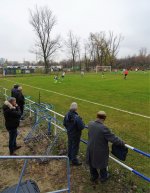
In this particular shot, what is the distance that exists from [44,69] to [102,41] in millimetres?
32416

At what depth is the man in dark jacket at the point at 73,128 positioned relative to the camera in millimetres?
6562

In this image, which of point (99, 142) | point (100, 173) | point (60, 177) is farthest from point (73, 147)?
point (99, 142)

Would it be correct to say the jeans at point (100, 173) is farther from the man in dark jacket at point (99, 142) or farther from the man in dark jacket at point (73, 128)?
the man in dark jacket at point (73, 128)

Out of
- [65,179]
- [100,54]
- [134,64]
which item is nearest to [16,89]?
[65,179]

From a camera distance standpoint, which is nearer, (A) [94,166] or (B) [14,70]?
(A) [94,166]

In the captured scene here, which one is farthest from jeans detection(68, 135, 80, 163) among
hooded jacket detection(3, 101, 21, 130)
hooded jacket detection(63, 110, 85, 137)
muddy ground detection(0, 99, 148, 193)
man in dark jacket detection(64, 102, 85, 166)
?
hooded jacket detection(3, 101, 21, 130)

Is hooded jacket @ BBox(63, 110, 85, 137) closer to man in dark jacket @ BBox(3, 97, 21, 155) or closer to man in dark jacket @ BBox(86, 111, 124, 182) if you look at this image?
man in dark jacket @ BBox(86, 111, 124, 182)

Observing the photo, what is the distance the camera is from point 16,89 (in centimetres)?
1167

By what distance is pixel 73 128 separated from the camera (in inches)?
264

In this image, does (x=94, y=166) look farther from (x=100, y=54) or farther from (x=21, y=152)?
(x=100, y=54)

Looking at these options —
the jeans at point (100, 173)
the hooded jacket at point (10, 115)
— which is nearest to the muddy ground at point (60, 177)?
the jeans at point (100, 173)

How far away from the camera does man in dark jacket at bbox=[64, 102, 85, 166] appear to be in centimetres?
656

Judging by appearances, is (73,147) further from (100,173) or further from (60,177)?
(100,173)

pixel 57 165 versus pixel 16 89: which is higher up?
pixel 16 89
